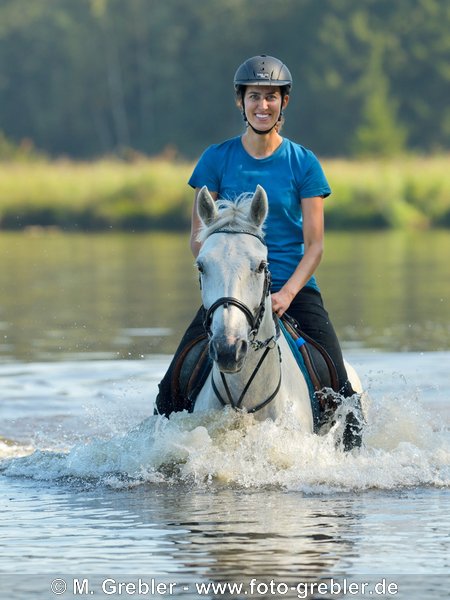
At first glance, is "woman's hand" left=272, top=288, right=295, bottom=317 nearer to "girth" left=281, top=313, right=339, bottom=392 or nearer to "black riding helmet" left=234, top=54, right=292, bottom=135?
"girth" left=281, top=313, right=339, bottom=392

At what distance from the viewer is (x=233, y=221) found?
298 inches

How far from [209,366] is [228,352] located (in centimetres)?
139

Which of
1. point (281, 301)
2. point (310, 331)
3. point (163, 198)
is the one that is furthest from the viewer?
point (163, 198)

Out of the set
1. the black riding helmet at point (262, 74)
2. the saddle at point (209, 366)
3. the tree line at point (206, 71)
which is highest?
the tree line at point (206, 71)

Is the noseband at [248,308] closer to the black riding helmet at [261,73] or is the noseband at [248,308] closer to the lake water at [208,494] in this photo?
the lake water at [208,494]

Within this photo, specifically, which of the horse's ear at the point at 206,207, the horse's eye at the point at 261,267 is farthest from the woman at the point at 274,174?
the horse's eye at the point at 261,267

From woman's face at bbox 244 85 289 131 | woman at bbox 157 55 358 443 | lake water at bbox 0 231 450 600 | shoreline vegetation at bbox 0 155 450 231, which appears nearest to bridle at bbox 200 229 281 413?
lake water at bbox 0 231 450 600

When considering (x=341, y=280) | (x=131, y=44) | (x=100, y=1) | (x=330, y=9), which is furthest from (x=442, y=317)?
(x=100, y=1)

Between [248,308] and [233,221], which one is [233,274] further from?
[233,221]

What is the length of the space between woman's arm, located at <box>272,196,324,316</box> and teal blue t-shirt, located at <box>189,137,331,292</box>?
66 mm

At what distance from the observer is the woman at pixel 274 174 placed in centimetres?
824

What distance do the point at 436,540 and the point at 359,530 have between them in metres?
0.42

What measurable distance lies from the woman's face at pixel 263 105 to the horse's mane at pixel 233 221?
0.77 metres

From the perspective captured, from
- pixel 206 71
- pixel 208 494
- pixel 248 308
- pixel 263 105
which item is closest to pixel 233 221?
pixel 248 308
